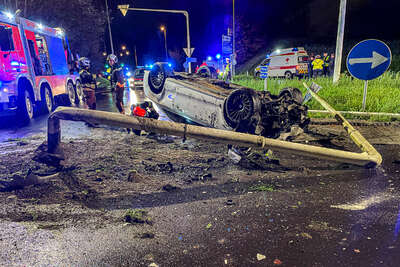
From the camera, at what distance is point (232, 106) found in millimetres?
4727

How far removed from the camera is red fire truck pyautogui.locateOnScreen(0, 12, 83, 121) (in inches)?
310

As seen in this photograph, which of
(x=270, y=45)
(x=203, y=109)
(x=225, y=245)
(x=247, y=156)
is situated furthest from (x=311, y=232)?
(x=270, y=45)

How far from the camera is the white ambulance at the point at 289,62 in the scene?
2128 centimetres

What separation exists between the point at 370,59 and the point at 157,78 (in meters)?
5.02

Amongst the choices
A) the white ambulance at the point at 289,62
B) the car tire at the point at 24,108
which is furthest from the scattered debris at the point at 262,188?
the white ambulance at the point at 289,62

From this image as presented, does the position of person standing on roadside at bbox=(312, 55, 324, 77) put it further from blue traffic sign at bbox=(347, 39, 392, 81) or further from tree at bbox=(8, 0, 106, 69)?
tree at bbox=(8, 0, 106, 69)

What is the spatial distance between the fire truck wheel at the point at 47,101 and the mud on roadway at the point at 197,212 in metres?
6.40

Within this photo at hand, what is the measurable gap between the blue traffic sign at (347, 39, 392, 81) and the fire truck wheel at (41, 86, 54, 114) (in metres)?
10.1

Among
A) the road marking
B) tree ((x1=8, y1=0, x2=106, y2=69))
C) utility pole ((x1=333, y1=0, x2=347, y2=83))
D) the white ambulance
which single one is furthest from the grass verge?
tree ((x1=8, y1=0, x2=106, y2=69))

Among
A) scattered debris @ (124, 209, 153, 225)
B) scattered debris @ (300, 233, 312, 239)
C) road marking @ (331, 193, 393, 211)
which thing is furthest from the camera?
road marking @ (331, 193, 393, 211)

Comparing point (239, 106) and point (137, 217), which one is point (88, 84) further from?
point (137, 217)

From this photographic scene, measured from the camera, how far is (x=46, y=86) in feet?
34.3

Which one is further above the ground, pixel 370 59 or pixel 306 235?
pixel 370 59

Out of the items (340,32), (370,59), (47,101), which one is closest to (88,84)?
(47,101)
